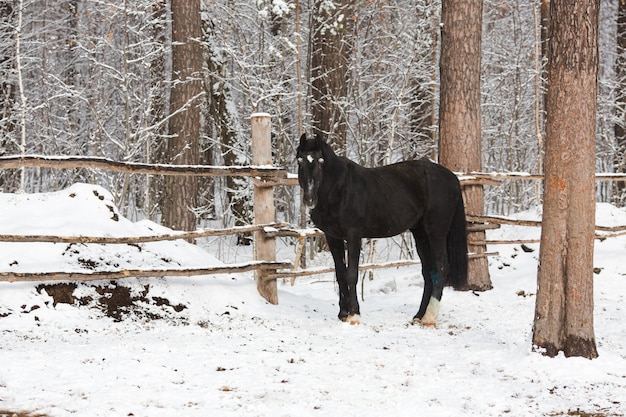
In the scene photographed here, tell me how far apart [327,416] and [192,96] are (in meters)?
7.71

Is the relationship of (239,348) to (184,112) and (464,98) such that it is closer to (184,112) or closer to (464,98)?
(464,98)

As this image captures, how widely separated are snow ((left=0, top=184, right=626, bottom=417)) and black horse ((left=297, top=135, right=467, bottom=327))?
0.44 metres

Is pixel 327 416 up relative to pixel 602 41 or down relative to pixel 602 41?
down

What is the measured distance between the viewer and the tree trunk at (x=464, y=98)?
28.2 feet

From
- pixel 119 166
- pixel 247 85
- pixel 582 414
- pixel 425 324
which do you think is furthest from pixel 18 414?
pixel 247 85

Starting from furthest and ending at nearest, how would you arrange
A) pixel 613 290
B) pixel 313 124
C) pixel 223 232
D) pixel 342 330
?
pixel 313 124 → pixel 613 290 → pixel 223 232 → pixel 342 330

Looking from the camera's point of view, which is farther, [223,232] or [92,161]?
[223,232]

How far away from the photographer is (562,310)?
16.1 ft

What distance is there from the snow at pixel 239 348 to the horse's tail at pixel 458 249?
1.44ft

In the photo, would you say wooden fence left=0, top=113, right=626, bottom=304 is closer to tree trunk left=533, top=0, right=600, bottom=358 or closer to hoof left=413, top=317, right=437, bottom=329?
hoof left=413, top=317, right=437, bottom=329

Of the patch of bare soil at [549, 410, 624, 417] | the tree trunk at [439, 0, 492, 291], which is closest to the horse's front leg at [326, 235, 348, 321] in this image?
the tree trunk at [439, 0, 492, 291]

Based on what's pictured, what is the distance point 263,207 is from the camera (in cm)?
729

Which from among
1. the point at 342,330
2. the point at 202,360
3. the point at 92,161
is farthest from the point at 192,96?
the point at 202,360

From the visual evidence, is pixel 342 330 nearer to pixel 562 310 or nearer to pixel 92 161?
pixel 562 310
